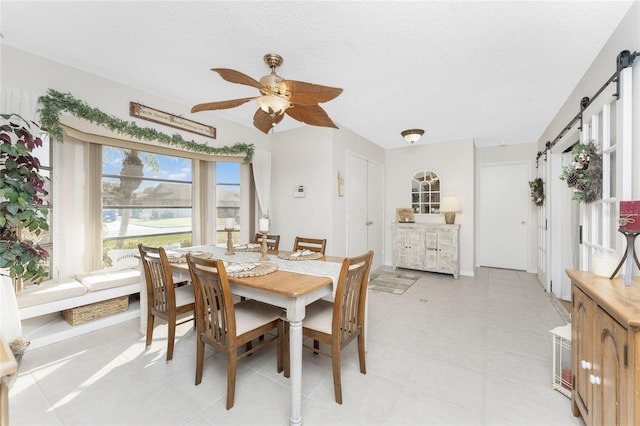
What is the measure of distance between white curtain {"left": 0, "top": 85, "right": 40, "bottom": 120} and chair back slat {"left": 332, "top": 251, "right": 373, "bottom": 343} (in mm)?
2875

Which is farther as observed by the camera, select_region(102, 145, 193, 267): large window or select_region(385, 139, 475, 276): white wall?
select_region(385, 139, 475, 276): white wall

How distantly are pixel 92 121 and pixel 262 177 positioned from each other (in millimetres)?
2126

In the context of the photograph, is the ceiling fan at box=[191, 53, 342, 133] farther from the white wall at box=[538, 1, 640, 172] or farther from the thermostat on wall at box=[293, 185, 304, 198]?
the thermostat on wall at box=[293, 185, 304, 198]

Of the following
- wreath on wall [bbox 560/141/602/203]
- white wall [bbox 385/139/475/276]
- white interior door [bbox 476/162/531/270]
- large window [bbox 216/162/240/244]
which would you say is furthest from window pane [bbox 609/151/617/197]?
large window [bbox 216/162/240/244]

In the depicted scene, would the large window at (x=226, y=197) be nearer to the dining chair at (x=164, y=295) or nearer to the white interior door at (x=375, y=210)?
the dining chair at (x=164, y=295)

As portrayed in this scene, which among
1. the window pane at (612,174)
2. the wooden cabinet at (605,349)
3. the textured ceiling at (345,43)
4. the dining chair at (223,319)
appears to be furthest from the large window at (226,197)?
the window pane at (612,174)

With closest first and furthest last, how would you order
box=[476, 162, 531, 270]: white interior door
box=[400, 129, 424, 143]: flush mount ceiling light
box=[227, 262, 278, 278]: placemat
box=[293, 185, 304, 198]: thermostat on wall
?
box=[227, 262, 278, 278]: placemat < box=[400, 129, 424, 143]: flush mount ceiling light < box=[293, 185, 304, 198]: thermostat on wall < box=[476, 162, 531, 270]: white interior door

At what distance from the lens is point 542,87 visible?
278 cm

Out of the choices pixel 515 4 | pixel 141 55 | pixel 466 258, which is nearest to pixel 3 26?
pixel 141 55

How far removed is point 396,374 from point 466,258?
11.7 feet

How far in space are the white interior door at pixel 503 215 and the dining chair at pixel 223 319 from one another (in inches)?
199

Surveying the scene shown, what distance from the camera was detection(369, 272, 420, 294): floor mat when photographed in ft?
13.3

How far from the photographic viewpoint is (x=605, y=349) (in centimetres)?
116

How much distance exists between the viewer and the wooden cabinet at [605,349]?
3.15ft
